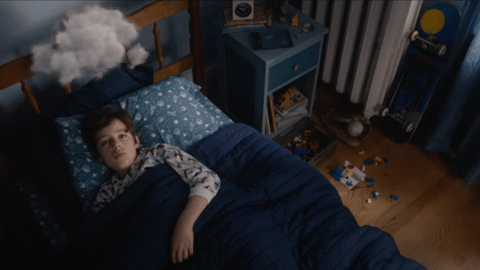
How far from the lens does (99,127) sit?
1507mm

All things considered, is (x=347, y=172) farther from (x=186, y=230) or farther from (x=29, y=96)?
(x=29, y=96)

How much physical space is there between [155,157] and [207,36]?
3.51ft

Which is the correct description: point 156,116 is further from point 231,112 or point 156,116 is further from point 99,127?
point 231,112

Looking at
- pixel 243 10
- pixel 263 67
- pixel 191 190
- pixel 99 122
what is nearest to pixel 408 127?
pixel 263 67

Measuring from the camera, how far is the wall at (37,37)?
1691mm

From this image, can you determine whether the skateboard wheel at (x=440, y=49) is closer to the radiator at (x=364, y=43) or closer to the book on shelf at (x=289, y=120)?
the radiator at (x=364, y=43)

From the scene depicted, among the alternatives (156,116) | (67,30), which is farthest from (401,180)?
(67,30)

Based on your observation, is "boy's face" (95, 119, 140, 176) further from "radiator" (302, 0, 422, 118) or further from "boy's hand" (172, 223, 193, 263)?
"radiator" (302, 0, 422, 118)

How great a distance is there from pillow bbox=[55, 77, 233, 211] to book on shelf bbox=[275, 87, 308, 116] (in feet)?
1.63

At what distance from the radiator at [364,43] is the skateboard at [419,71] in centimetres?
5

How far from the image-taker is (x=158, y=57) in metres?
1.94

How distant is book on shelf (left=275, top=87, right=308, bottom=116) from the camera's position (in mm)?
2291

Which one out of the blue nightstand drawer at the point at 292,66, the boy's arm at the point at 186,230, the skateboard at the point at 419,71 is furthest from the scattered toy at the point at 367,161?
the boy's arm at the point at 186,230

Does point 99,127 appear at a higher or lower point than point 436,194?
higher
